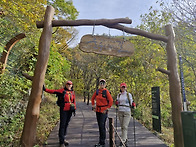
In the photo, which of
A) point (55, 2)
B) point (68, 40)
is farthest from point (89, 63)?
point (55, 2)

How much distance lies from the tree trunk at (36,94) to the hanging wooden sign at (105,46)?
2.49ft

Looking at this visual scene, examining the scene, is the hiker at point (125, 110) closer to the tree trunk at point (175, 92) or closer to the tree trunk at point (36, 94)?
the tree trunk at point (175, 92)

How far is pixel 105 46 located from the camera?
322 centimetres

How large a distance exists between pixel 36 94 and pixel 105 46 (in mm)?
1780

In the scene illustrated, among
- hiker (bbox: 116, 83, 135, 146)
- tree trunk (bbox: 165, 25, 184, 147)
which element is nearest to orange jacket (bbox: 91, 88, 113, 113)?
hiker (bbox: 116, 83, 135, 146)

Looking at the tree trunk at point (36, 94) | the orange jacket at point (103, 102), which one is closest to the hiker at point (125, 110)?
the orange jacket at point (103, 102)

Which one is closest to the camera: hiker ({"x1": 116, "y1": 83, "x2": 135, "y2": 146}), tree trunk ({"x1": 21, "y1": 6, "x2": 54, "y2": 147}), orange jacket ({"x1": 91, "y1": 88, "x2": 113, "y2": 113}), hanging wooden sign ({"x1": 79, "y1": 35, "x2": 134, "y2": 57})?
tree trunk ({"x1": 21, "y1": 6, "x2": 54, "y2": 147})

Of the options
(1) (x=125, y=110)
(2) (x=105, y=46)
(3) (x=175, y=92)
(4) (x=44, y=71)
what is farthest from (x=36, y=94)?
(3) (x=175, y=92)

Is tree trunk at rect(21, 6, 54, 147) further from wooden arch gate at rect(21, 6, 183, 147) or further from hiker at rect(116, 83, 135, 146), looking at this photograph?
hiker at rect(116, 83, 135, 146)

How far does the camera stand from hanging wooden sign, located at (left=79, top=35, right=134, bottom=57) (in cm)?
318

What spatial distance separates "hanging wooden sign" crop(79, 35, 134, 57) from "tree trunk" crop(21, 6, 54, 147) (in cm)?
76

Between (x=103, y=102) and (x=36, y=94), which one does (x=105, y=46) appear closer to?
(x=103, y=102)

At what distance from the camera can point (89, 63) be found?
15.2 m

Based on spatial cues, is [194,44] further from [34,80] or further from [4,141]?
[4,141]
